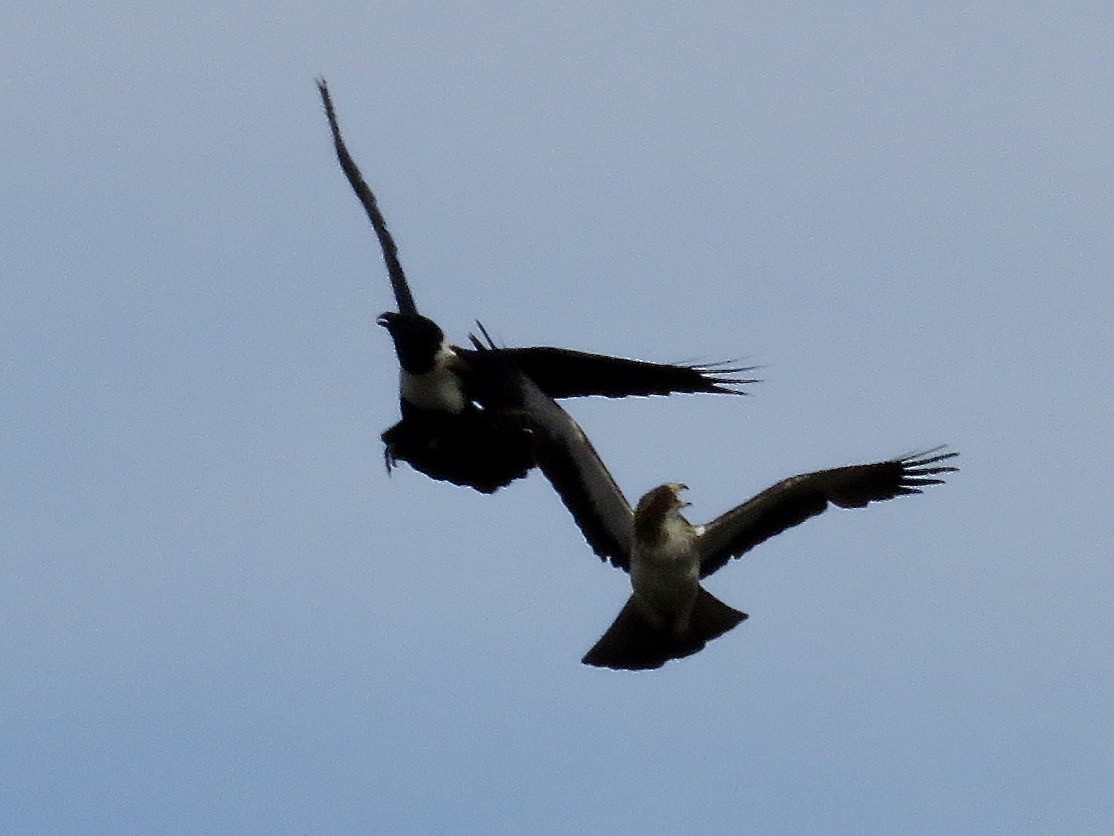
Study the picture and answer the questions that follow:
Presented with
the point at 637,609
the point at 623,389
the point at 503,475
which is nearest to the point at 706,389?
the point at 623,389

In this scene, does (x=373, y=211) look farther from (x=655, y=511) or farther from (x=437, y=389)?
(x=655, y=511)

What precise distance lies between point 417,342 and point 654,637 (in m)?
2.12

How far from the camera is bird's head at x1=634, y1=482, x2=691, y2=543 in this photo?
30.0 ft

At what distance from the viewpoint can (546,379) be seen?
10.9 meters

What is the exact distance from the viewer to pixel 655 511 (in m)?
9.13

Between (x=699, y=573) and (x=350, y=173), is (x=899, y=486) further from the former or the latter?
(x=350, y=173)

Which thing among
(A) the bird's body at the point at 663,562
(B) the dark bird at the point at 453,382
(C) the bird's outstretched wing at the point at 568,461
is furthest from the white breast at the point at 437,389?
(A) the bird's body at the point at 663,562

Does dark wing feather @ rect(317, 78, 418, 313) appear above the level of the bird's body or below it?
above

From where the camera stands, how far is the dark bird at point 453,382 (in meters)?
10.3

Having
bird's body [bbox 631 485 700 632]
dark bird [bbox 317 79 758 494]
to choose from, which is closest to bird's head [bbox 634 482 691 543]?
bird's body [bbox 631 485 700 632]

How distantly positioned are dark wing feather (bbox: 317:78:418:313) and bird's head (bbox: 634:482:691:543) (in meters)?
2.12

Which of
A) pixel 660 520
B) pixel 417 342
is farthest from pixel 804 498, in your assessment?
pixel 417 342

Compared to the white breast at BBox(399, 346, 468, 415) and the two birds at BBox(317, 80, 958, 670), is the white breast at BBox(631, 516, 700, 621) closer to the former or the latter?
the two birds at BBox(317, 80, 958, 670)

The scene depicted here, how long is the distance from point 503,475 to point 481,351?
1498 millimetres
